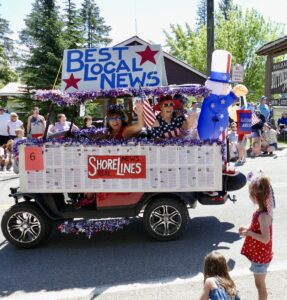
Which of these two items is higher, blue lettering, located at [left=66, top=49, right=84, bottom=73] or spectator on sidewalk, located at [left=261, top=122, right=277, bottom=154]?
blue lettering, located at [left=66, top=49, right=84, bottom=73]

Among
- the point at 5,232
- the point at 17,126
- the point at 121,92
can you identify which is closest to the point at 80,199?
the point at 5,232

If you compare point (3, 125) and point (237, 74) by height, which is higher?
point (237, 74)

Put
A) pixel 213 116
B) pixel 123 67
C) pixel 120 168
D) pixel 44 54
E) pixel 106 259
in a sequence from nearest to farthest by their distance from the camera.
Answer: pixel 106 259
pixel 120 168
pixel 123 67
pixel 213 116
pixel 44 54

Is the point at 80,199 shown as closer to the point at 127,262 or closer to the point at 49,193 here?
the point at 49,193

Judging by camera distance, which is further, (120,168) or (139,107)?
(120,168)

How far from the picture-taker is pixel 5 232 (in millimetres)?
5672

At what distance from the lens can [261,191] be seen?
11.8ft

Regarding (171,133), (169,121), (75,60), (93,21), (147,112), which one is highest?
(93,21)

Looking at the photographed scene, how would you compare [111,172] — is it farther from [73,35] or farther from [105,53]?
[73,35]

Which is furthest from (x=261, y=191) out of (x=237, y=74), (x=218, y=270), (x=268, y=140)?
(x=268, y=140)

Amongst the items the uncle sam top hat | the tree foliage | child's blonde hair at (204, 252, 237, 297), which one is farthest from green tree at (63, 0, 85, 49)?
child's blonde hair at (204, 252, 237, 297)

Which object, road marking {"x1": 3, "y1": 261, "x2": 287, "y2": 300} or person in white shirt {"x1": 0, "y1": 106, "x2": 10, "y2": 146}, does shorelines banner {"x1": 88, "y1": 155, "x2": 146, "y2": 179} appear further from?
person in white shirt {"x1": 0, "y1": 106, "x2": 10, "y2": 146}

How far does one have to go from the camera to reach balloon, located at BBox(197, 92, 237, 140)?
6172mm

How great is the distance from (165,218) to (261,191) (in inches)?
93.9
